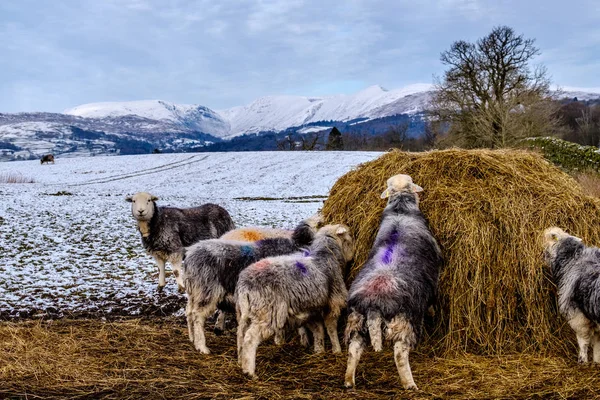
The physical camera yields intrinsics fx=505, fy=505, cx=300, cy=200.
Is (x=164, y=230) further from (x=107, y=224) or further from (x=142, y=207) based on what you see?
(x=107, y=224)

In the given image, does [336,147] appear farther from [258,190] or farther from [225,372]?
[225,372]

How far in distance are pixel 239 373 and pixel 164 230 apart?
5993mm

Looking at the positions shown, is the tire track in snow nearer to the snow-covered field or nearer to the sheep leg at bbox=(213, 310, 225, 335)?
the snow-covered field

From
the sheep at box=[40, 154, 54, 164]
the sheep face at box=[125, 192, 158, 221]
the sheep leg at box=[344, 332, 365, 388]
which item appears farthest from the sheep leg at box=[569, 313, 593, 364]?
the sheep at box=[40, 154, 54, 164]

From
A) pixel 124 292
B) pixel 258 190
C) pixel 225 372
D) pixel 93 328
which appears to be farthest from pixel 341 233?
pixel 258 190

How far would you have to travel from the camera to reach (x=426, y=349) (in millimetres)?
6496

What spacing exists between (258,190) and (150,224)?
24719 millimetres

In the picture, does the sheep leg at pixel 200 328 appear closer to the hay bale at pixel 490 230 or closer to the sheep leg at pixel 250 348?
the sheep leg at pixel 250 348

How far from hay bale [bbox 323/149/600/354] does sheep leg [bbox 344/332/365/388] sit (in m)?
1.66

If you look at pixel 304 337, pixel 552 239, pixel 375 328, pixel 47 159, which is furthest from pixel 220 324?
pixel 47 159

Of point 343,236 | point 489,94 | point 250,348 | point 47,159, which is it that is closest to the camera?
point 250,348

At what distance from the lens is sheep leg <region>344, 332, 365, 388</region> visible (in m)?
5.20

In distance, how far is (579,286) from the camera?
5719mm

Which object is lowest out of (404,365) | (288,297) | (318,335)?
(318,335)
